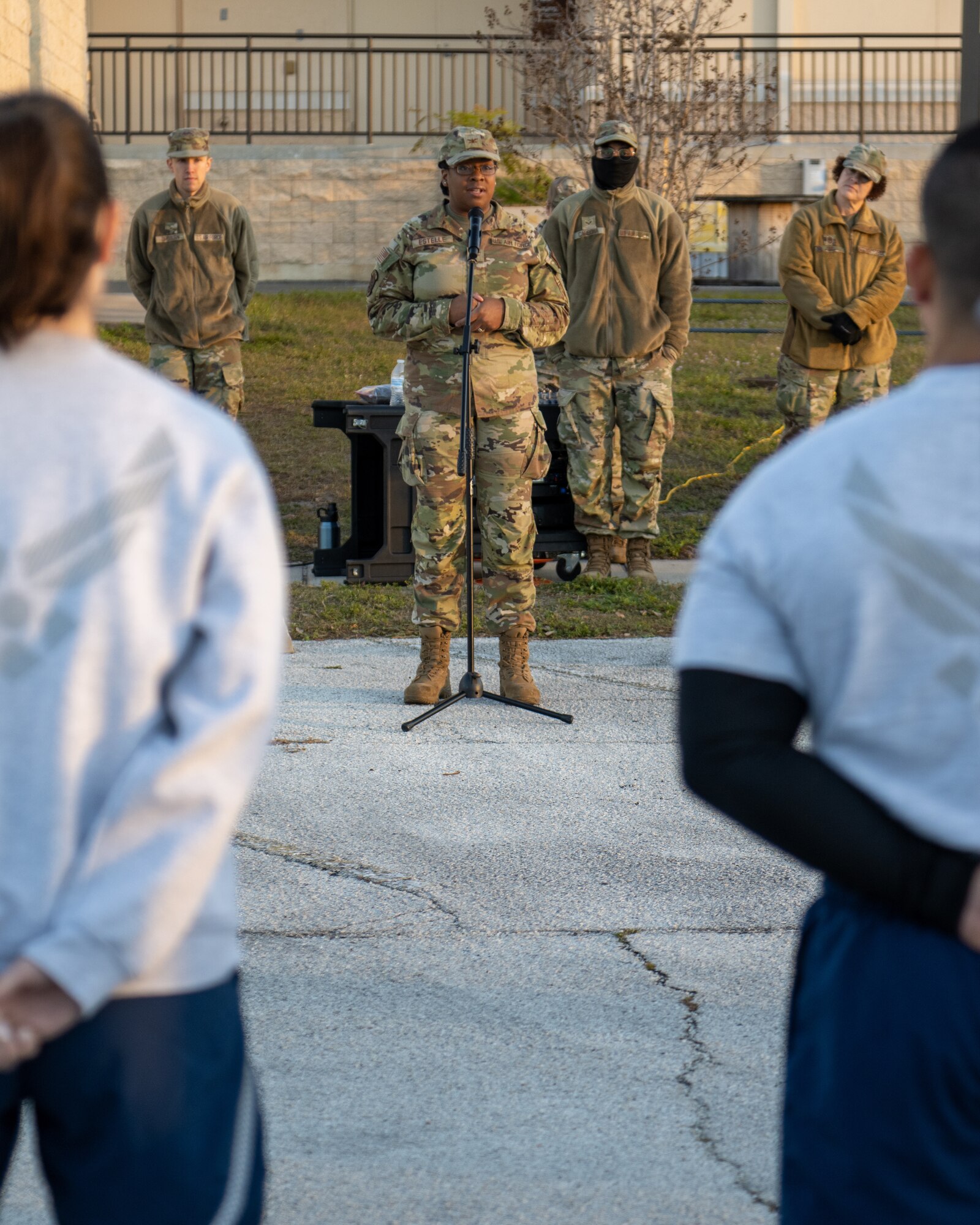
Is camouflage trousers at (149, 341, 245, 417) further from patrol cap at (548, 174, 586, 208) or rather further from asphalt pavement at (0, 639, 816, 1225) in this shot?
asphalt pavement at (0, 639, 816, 1225)

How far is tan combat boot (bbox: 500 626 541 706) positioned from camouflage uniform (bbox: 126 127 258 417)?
4154mm

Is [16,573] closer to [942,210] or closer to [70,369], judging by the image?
[70,369]

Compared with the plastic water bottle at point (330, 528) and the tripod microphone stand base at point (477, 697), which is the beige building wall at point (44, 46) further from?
the tripod microphone stand base at point (477, 697)

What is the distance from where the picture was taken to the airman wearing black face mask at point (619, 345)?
9281 millimetres

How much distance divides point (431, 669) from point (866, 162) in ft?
15.5

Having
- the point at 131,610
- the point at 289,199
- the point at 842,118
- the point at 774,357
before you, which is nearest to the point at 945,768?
the point at 131,610

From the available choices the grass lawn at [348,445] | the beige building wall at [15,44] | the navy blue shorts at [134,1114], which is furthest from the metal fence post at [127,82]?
the navy blue shorts at [134,1114]

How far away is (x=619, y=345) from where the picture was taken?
30.5 ft

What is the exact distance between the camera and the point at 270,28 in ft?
80.7

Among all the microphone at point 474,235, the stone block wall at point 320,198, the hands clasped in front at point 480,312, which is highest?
the stone block wall at point 320,198

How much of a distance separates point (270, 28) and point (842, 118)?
860 cm

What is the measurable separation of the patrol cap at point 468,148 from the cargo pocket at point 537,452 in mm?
A: 1000

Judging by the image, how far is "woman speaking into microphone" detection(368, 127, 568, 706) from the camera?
20.8 ft

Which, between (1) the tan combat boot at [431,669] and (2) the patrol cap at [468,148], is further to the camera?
(1) the tan combat boot at [431,669]
